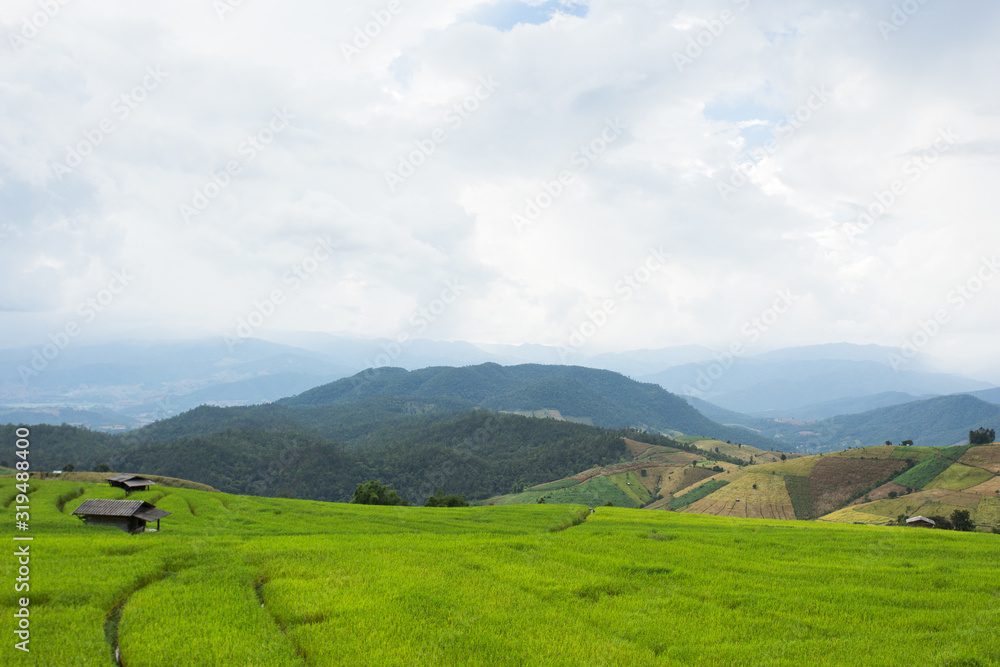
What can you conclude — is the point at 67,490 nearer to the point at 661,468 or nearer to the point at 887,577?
the point at 887,577

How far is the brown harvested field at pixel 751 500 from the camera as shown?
12800cm

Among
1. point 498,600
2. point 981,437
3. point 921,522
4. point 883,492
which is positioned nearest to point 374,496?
point 498,600

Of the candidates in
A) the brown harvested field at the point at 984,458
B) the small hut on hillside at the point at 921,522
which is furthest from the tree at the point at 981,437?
the small hut on hillside at the point at 921,522

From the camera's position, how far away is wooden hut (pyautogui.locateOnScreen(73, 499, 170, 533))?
34438 mm

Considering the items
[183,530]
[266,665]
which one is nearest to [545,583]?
[266,665]

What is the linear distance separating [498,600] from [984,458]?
160 metres

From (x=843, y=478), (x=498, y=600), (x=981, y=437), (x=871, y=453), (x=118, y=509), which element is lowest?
(x=843, y=478)

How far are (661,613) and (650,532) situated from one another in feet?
65.9

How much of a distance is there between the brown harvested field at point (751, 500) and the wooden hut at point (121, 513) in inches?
4727

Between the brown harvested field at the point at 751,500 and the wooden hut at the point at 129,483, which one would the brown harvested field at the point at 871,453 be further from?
the wooden hut at the point at 129,483

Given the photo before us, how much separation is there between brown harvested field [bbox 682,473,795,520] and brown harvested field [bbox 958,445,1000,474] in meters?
42.4

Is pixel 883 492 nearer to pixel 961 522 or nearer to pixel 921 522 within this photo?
pixel 961 522

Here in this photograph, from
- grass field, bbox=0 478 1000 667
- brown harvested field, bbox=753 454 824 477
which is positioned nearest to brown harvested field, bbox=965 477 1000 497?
brown harvested field, bbox=753 454 824 477

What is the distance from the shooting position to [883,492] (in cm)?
12788
